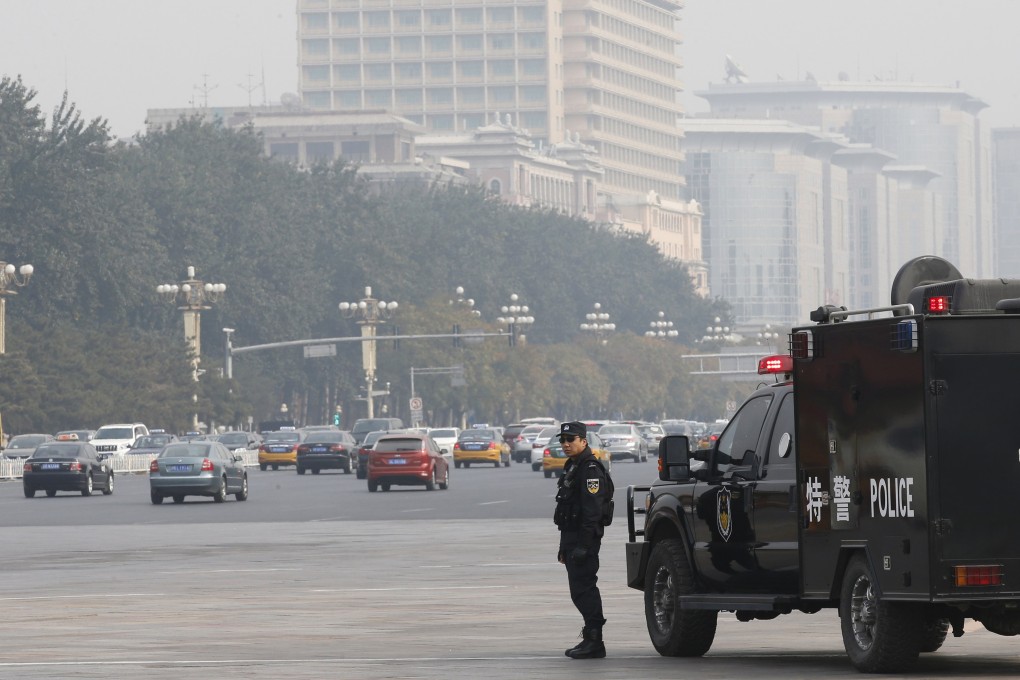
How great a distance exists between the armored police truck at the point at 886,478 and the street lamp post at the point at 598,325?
6234 inches

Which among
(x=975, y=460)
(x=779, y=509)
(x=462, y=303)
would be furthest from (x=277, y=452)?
(x=975, y=460)

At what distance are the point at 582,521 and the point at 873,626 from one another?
8.87 ft

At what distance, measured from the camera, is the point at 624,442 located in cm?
8619

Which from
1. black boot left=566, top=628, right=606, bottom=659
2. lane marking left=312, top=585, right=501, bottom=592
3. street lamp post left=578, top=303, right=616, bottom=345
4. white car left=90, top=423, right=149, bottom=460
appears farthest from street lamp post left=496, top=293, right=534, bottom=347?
black boot left=566, top=628, right=606, bottom=659

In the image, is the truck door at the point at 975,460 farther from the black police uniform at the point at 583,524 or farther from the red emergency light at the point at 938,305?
the black police uniform at the point at 583,524

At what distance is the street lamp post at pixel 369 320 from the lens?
128875mm

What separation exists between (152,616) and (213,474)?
1218 inches

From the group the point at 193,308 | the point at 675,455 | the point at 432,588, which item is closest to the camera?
the point at 675,455

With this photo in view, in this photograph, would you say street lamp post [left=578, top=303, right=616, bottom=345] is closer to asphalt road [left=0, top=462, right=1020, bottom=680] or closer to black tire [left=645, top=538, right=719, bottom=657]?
asphalt road [left=0, top=462, right=1020, bottom=680]

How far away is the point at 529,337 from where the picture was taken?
175750 mm

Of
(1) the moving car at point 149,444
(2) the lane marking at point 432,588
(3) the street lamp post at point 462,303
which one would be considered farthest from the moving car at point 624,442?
(2) the lane marking at point 432,588

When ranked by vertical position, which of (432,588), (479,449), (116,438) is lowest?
(432,588)

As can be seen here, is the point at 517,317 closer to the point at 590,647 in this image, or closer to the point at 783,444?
the point at 590,647

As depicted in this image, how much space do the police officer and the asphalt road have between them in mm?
438
